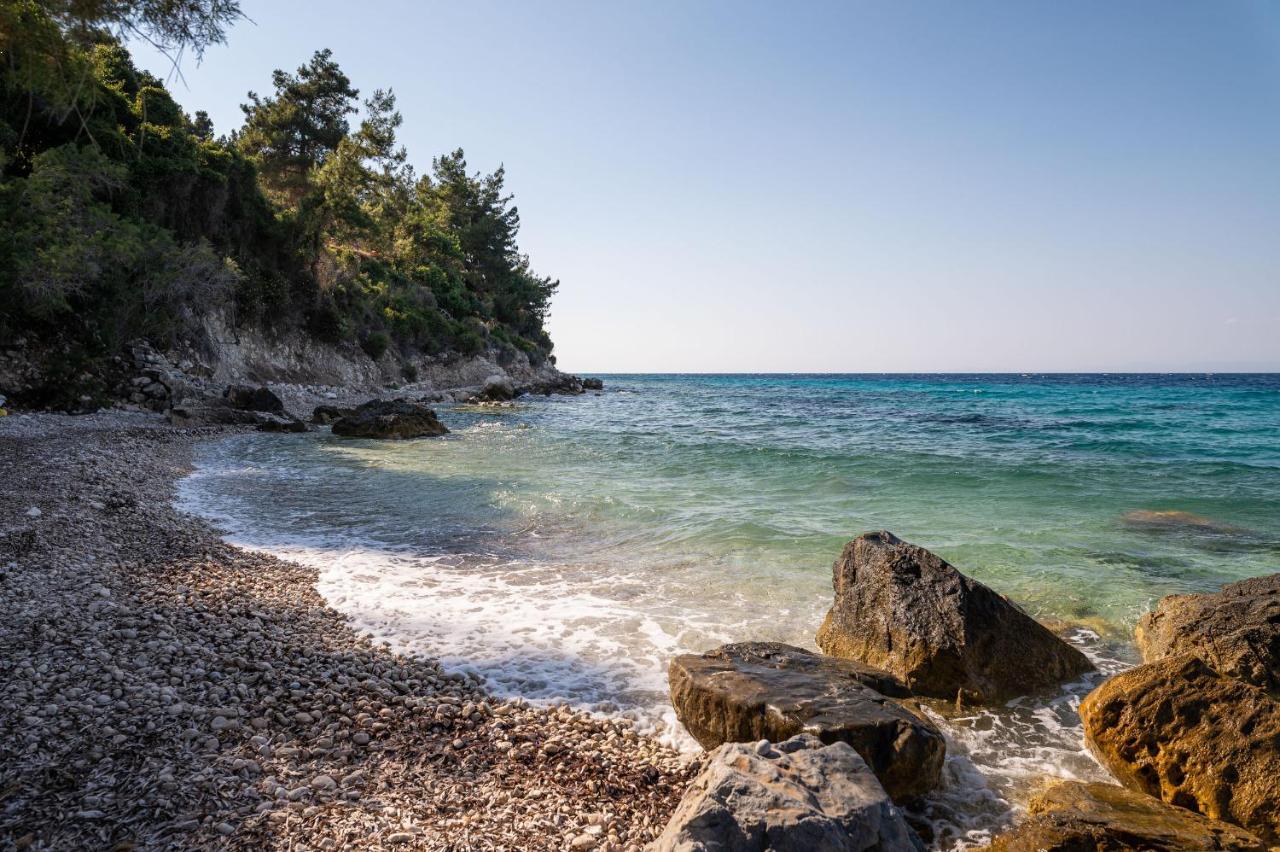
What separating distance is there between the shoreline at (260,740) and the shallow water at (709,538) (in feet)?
2.01

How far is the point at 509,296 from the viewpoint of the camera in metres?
67.4

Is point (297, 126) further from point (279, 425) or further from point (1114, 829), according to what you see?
point (1114, 829)

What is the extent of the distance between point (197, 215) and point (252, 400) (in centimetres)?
1169

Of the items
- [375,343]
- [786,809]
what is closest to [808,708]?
[786,809]

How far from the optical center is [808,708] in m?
4.09

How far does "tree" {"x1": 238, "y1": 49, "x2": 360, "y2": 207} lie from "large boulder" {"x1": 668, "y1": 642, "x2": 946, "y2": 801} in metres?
47.4

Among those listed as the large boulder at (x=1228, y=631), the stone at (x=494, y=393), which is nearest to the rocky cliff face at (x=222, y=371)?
the stone at (x=494, y=393)

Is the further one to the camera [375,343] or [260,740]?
[375,343]

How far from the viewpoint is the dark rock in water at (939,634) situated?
5.20 meters

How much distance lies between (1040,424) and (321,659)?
3350cm

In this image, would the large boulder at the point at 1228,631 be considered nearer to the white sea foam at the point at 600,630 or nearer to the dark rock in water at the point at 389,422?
the white sea foam at the point at 600,630

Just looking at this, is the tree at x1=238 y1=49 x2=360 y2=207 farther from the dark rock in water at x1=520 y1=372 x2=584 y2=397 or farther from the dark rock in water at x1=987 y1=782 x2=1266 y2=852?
the dark rock in water at x1=987 y1=782 x2=1266 y2=852

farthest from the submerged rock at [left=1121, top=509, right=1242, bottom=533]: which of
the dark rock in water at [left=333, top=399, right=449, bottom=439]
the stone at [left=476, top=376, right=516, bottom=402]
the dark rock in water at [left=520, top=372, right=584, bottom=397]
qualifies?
the dark rock in water at [left=520, top=372, right=584, bottom=397]

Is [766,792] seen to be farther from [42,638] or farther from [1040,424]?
[1040,424]
